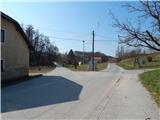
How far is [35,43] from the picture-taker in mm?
98062

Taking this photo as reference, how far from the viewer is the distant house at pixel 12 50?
1094 inches

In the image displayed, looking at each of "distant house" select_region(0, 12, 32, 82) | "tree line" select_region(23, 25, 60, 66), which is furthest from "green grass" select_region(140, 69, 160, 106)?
"tree line" select_region(23, 25, 60, 66)

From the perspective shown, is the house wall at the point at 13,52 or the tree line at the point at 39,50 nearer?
the house wall at the point at 13,52

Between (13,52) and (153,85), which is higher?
(13,52)

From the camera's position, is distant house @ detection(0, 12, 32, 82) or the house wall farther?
the house wall

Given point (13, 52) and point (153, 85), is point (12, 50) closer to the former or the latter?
point (13, 52)

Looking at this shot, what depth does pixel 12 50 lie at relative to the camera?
30047 mm

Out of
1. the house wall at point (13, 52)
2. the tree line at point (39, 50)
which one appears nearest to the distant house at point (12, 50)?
the house wall at point (13, 52)

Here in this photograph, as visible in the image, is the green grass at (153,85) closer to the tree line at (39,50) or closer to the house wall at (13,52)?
the house wall at (13,52)

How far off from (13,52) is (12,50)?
0.35m

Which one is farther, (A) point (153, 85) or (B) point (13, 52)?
(B) point (13, 52)

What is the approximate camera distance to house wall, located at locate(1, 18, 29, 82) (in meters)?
28.1

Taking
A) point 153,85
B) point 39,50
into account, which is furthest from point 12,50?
point 39,50

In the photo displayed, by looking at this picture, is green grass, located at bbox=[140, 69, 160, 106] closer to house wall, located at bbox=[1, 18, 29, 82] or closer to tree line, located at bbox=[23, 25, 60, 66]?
house wall, located at bbox=[1, 18, 29, 82]
